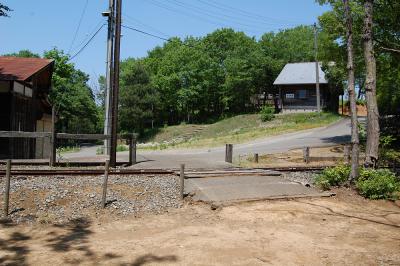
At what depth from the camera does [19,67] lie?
2172cm

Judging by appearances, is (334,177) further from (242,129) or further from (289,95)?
(289,95)

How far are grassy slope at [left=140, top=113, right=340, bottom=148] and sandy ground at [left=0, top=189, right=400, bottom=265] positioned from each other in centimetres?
2587

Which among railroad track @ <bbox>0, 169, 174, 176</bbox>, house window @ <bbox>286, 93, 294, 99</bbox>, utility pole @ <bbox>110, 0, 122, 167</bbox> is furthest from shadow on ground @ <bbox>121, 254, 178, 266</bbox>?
house window @ <bbox>286, 93, 294, 99</bbox>

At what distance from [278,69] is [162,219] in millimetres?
54069

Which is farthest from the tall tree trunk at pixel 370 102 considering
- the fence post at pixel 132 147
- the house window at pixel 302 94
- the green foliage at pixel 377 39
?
the house window at pixel 302 94

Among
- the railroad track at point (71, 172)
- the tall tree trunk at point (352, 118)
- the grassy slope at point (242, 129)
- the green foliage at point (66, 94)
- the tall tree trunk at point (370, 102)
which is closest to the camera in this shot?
the railroad track at point (71, 172)

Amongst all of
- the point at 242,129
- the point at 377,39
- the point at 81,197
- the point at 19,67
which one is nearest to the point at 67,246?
the point at 81,197

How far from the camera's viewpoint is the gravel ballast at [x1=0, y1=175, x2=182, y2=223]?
9.84 metres

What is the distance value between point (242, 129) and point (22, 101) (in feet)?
94.6

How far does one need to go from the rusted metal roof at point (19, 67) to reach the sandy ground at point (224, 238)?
41.7 feet

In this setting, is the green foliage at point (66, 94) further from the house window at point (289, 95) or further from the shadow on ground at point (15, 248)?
the shadow on ground at point (15, 248)

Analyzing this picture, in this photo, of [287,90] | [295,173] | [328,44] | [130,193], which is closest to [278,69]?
[287,90]

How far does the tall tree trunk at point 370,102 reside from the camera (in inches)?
540

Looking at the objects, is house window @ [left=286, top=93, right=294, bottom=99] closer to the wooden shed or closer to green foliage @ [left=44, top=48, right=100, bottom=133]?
green foliage @ [left=44, top=48, right=100, bottom=133]
